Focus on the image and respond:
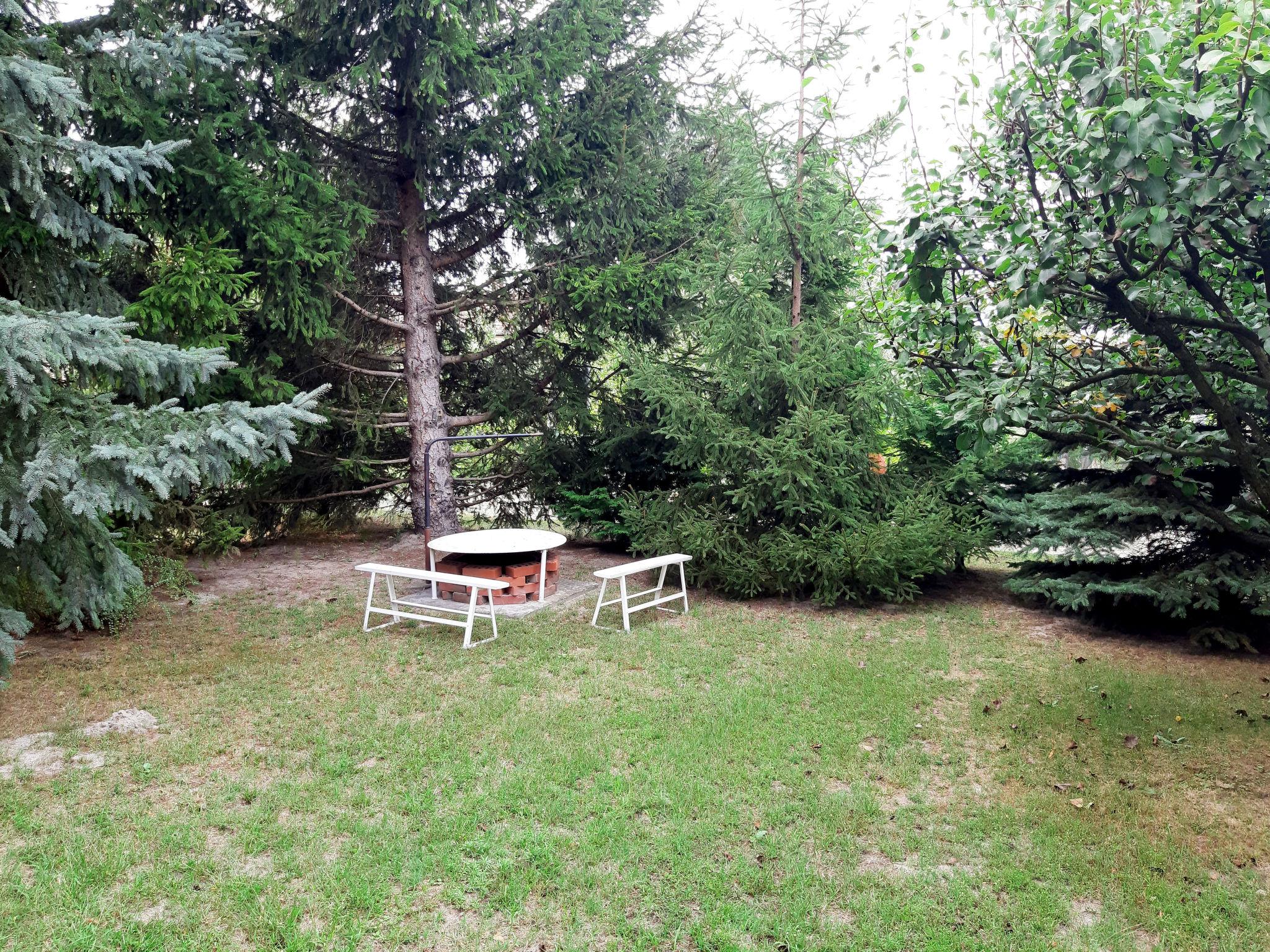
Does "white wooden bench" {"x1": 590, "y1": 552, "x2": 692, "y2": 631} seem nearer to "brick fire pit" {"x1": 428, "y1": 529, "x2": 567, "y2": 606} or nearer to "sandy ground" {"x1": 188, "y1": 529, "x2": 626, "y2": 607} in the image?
"brick fire pit" {"x1": 428, "y1": 529, "x2": 567, "y2": 606}

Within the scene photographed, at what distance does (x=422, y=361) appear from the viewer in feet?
31.6

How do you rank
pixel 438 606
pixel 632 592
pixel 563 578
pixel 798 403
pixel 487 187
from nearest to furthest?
pixel 438 606 → pixel 798 403 → pixel 632 592 → pixel 563 578 → pixel 487 187

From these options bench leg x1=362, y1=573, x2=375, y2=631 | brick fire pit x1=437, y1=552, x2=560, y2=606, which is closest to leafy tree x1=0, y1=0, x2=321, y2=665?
bench leg x1=362, y1=573, x2=375, y2=631

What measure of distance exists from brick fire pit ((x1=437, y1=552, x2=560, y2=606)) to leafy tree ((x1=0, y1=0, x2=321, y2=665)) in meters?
2.81

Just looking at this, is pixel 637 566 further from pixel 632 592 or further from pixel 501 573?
pixel 501 573

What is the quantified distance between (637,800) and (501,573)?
4180 millimetres

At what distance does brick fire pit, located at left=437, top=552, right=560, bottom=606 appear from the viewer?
24.9 ft

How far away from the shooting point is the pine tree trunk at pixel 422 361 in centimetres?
959

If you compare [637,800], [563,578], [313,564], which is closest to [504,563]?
[563,578]

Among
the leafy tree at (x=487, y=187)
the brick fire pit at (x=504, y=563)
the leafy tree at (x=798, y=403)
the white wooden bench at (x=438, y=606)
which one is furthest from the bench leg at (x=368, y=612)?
the leafy tree at (x=798, y=403)

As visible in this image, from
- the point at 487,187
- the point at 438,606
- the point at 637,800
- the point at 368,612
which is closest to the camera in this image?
the point at 637,800

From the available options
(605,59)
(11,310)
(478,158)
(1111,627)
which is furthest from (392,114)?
(1111,627)

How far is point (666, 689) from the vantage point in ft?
17.4

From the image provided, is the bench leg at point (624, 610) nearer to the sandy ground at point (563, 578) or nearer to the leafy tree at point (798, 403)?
the sandy ground at point (563, 578)
